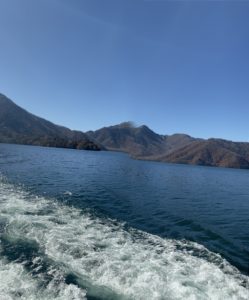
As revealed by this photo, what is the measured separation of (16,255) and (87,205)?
16.0 m

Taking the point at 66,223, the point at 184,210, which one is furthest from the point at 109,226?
the point at 184,210

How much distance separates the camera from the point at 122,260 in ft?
53.5

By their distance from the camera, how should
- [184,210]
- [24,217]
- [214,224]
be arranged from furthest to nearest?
[184,210], [214,224], [24,217]

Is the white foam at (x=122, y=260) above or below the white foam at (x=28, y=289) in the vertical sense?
above

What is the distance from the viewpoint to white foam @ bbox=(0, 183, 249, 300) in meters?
13.2

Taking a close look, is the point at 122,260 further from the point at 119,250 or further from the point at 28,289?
the point at 28,289

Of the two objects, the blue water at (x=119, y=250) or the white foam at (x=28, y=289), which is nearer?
the white foam at (x=28, y=289)

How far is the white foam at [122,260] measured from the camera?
13.2m

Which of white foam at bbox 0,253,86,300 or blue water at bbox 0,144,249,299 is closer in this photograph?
white foam at bbox 0,253,86,300

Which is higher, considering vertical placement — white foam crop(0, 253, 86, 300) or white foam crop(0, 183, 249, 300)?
white foam crop(0, 183, 249, 300)

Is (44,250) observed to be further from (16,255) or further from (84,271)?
(84,271)

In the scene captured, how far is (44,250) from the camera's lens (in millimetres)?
16688

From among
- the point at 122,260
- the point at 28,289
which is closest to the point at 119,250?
the point at 122,260

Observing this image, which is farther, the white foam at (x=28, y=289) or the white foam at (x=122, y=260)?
the white foam at (x=122, y=260)
